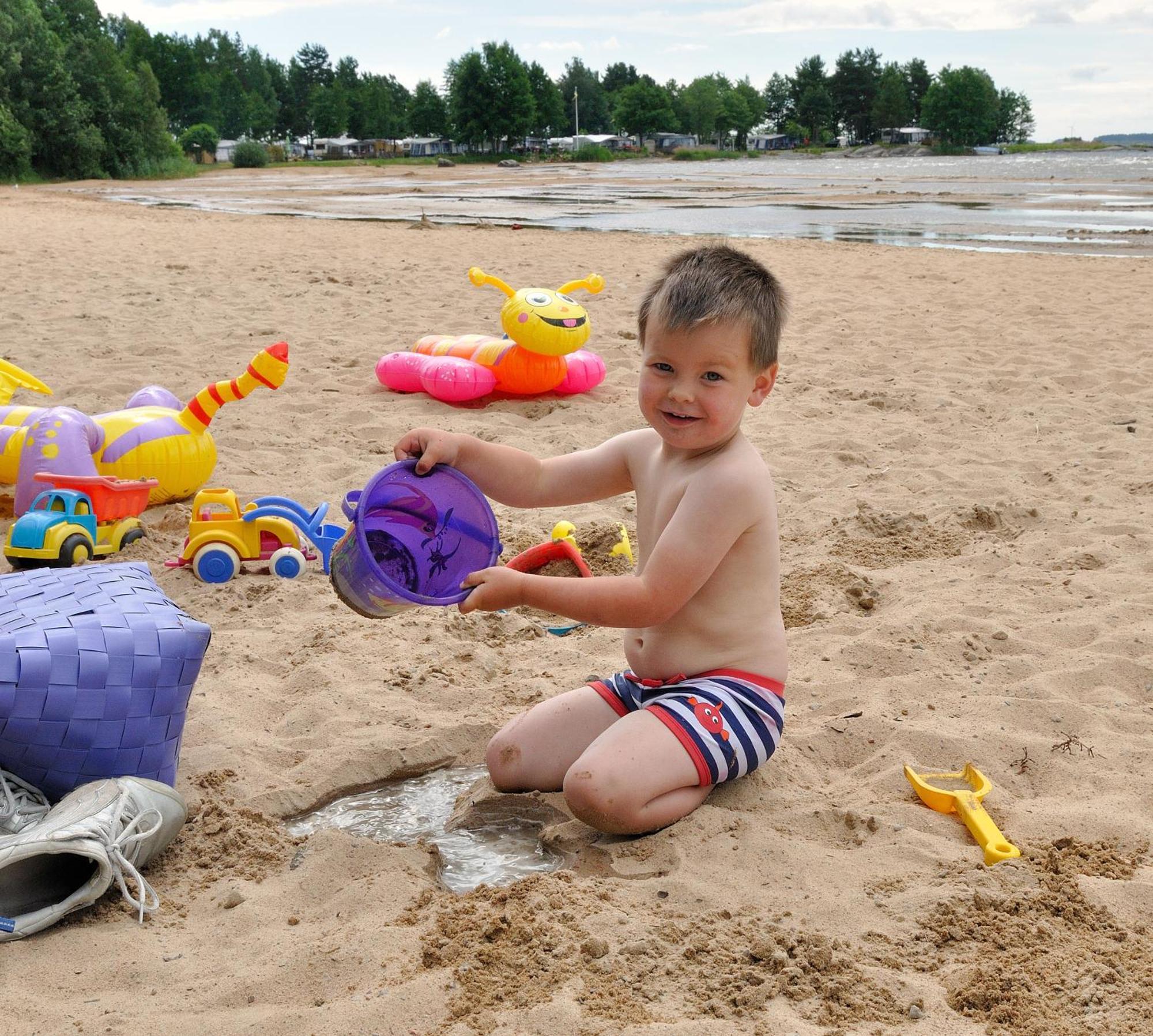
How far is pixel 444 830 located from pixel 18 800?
84 centimetres

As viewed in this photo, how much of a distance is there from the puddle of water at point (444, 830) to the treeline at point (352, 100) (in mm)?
35156

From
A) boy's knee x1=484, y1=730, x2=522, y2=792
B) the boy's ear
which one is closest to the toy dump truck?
boy's knee x1=484, y1=730, x2=522, y2=792

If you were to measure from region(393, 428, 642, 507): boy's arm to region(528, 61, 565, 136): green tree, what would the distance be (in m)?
87.1

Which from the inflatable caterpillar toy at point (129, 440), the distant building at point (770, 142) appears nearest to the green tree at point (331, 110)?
the distant building at point (770, 142)

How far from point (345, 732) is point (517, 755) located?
475mm

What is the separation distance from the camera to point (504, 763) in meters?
2.47

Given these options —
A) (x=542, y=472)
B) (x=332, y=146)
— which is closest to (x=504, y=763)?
(x=542, y=472)

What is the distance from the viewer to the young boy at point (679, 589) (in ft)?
7.27

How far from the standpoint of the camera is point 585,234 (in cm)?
1305

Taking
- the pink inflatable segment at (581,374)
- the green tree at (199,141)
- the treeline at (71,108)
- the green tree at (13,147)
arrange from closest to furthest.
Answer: the pink inflatable segment at (581,374)
the green tree at (13,147)
the treeline at (71,108)
the green tree at (199,141)

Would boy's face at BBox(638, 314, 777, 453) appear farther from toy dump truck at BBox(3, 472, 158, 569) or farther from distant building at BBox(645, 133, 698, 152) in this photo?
distant building at BBox(645, 133, 698, 152)

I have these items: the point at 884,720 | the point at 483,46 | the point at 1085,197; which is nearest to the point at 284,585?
the point at 884,720

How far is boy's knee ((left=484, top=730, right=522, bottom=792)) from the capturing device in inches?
97.3

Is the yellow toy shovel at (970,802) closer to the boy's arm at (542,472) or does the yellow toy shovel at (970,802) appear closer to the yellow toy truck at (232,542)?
the boy's arm at (542,472)
